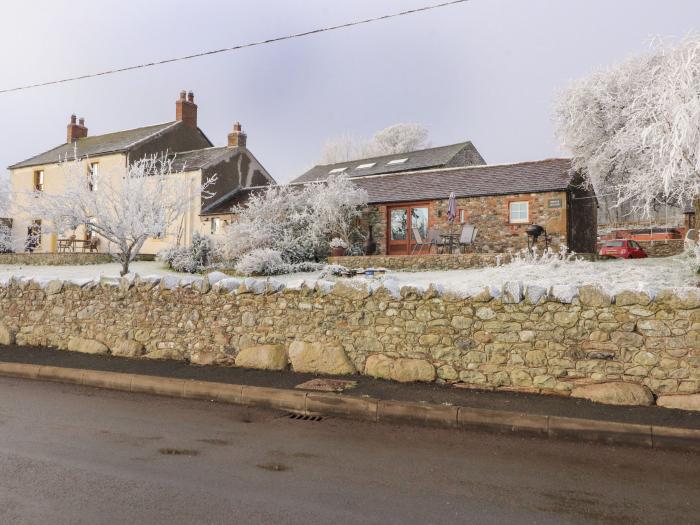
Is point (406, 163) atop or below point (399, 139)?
below

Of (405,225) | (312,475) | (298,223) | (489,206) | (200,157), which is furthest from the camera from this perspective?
(200,157)

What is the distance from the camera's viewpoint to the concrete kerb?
503 centimetres

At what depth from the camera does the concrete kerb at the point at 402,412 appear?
5.03m

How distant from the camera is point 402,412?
5.82m

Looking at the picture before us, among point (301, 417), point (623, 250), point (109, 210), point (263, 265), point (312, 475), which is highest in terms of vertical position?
point (109, 210)

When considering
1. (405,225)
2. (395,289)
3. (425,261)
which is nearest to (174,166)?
(405,225)

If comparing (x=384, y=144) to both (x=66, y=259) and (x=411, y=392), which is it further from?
(x=411, y=392)

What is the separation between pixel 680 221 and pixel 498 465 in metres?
46.3

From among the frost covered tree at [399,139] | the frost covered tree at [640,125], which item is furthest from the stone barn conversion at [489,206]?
the frost covered tree at [399,139]

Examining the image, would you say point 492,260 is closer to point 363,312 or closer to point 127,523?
point 363,312

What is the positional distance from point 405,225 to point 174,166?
15593 millimetres

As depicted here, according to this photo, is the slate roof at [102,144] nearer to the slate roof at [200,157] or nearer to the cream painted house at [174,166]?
the cream painted house at [174,166]

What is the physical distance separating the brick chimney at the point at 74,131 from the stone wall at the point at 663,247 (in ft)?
121

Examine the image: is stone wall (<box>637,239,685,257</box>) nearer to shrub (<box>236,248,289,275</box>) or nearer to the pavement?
shrub (<box>236,248,289,275</box>)
